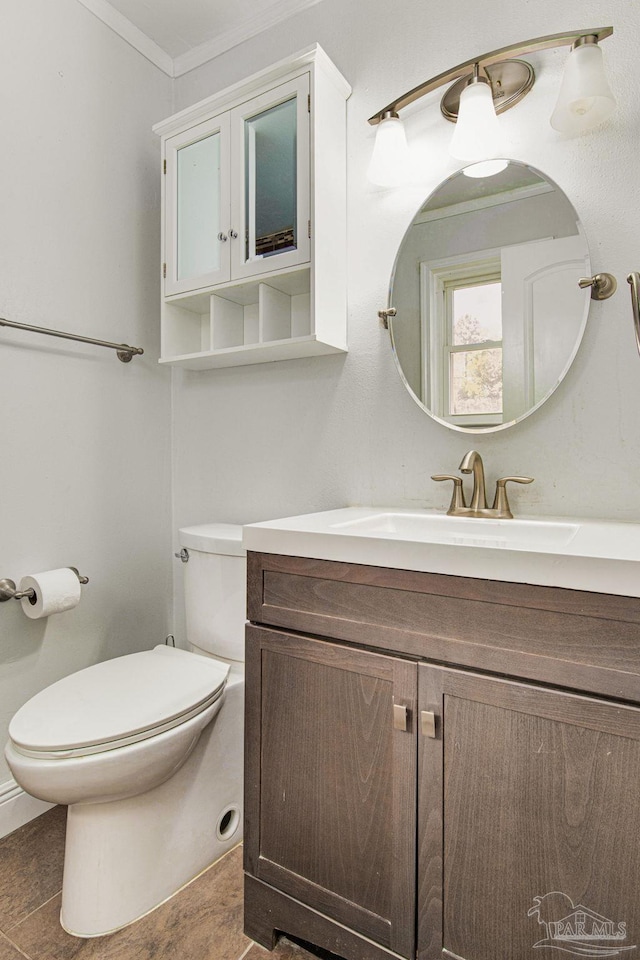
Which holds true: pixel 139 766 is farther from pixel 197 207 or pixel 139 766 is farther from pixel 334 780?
pixel 197 207

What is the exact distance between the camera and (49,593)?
58.1 inches

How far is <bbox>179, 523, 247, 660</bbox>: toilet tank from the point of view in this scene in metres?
1.52

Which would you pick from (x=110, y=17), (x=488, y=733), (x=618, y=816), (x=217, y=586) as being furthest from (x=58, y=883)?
(x=110, y=17)

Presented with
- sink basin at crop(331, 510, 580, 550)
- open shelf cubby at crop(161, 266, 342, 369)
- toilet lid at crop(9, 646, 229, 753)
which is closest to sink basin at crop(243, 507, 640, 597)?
sink basin at crop(331, 510, 580, 550)

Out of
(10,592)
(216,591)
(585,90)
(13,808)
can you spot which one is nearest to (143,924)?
(13,808)

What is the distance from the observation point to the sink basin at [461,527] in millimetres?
1122

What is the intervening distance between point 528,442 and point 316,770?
34.6 inches

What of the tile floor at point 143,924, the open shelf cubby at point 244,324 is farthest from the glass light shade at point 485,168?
the tile floor at point 143,924

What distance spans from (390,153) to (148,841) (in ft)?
5.89

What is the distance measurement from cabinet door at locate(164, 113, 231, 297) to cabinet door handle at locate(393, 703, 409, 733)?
1.27 metres

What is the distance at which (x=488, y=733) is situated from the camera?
855mm

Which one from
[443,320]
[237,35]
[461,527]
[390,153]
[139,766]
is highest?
[237,35]

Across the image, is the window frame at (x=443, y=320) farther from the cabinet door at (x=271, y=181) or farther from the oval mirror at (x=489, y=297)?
the cabinet door at (x=271, y=181)

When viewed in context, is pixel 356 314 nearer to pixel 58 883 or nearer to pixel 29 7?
pixel 29 7
